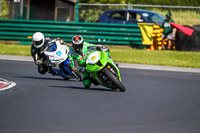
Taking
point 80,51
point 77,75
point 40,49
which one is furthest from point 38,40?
point 80,51

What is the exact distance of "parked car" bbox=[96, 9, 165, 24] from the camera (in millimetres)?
23797

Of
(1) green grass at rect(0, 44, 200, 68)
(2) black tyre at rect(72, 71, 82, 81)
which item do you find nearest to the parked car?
(1) green grass at rect(0, 44, 200, 68)

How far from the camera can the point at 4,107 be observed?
28.7 ft

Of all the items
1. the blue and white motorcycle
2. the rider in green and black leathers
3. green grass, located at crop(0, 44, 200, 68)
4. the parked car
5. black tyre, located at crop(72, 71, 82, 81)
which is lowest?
green grass, located at crop(0, 44, 200, 68)

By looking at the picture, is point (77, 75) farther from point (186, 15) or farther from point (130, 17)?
point (186, 15)

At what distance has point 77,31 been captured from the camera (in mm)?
23125

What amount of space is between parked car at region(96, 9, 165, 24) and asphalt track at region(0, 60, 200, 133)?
31.9ft

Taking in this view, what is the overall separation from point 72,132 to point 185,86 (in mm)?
6722

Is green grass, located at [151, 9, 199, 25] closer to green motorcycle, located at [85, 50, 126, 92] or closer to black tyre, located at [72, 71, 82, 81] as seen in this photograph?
black tyre, located at [72, 71, 82, 81]

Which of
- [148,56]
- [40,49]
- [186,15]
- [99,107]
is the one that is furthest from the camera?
[186,15]

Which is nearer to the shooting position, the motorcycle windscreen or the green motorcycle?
the green motorcycle

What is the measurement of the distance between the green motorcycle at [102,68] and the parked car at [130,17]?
12.7 metres

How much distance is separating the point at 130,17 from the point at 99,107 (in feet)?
51.0

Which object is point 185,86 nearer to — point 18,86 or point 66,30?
point 18,86
